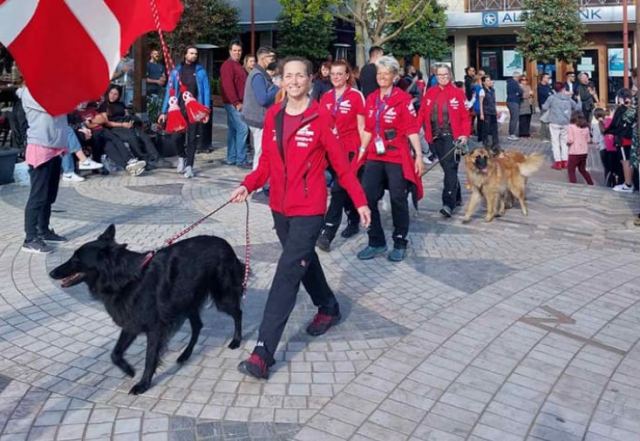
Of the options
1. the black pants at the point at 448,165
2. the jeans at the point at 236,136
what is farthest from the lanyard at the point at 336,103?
the jeans at the point at 236,136

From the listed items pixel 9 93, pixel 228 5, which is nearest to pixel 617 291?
pixel 9 93

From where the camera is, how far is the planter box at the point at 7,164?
36.9 ft

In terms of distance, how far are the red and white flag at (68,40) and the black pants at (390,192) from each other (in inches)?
103

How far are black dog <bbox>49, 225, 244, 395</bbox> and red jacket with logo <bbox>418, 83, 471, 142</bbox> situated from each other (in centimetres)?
521

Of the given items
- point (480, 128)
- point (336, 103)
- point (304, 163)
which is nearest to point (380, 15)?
point (480, 128)

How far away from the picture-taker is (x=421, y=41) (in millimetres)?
31812

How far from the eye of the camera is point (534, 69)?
3475 centimetres

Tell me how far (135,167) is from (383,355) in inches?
334

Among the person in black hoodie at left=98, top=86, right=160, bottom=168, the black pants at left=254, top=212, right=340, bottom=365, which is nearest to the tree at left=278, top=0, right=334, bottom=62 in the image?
the person in black hoodie at left=98, top=86, right=160, bottom=168

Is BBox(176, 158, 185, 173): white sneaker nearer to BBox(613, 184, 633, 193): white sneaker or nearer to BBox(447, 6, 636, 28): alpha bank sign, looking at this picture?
BBox(613, 184, 633, 193): white sneaker

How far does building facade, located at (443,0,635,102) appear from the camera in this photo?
107ft

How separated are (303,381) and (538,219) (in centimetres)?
599

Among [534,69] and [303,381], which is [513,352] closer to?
[303,381]

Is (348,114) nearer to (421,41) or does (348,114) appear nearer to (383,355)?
(383,355)
